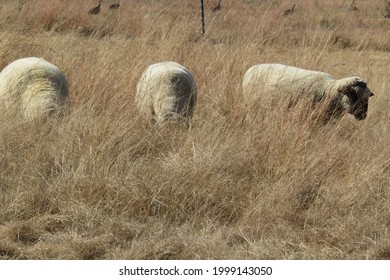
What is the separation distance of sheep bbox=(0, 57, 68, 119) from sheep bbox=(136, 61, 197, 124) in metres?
0.83

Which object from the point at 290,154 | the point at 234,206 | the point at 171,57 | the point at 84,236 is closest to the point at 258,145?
the point at 290,154

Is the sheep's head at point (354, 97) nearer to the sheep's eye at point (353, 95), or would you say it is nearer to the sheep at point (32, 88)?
the sheep's eye at point (353, 95)

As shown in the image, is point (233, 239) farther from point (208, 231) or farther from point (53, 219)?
point (53, 219)

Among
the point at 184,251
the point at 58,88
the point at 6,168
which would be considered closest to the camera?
the point at 184,251

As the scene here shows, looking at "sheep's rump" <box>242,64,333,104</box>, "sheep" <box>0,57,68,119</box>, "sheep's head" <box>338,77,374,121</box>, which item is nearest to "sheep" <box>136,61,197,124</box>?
"sheep's rump" <box>242,64,333,104</box>

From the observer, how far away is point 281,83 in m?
7.54

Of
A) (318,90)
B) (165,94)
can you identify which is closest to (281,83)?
(318,90)

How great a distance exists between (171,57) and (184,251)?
475 cm

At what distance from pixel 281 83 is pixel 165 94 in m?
1.45

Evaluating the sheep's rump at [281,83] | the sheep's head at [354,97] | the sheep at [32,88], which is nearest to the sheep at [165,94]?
the sheep's rump at [281,83]

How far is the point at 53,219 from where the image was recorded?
4844mm

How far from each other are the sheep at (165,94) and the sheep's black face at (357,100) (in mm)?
1759

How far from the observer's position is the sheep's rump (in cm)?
740

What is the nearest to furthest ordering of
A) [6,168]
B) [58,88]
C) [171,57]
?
[6,168], [58,88], [171,57]
